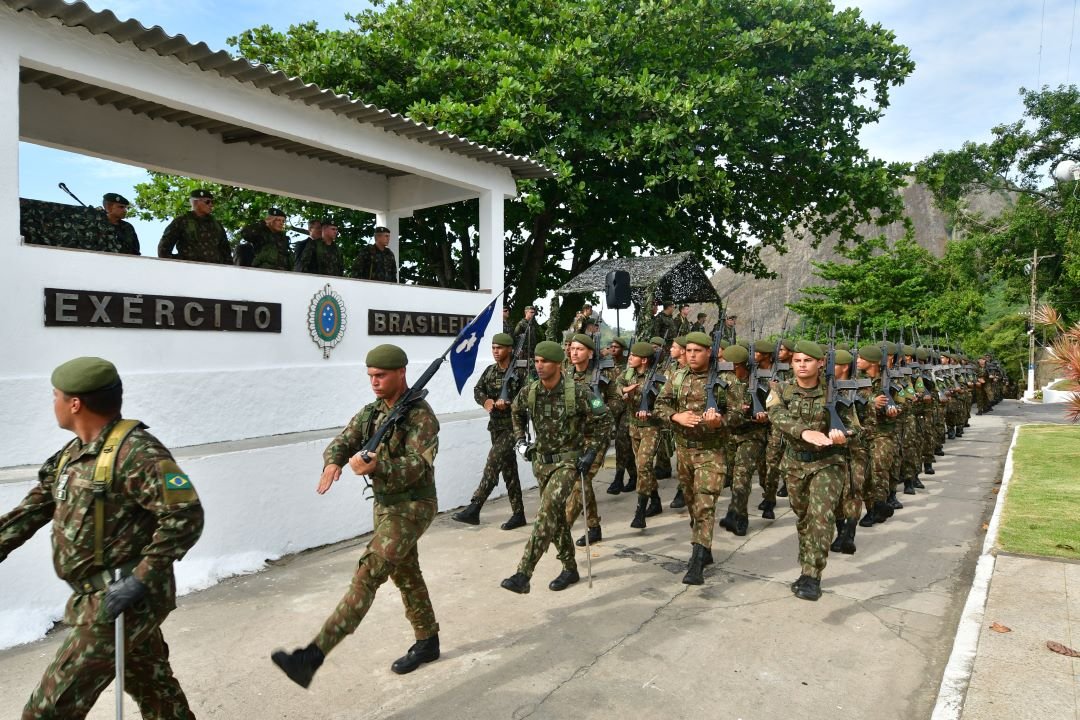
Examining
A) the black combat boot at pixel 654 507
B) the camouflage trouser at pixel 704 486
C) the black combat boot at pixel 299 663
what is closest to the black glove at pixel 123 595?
the black combat boot at pixel 299 663

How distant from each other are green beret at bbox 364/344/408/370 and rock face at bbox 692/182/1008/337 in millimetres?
70527

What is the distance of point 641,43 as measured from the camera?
15.2 metres

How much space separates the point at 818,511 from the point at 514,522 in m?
3.23

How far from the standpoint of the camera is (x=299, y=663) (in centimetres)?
345

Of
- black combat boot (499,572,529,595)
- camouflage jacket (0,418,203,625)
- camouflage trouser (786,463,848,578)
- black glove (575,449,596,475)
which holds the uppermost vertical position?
camouflage jacket (0,418,203,625)

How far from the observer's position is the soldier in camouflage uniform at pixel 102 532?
8.30 ft

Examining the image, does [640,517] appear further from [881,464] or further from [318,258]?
[318,258]

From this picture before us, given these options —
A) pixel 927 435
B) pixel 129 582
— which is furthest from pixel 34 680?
pixel 927 435

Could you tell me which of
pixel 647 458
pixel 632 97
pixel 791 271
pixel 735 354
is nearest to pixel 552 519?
pixel 647 458

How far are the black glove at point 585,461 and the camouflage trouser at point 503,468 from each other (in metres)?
2.13

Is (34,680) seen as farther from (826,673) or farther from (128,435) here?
(826,673)

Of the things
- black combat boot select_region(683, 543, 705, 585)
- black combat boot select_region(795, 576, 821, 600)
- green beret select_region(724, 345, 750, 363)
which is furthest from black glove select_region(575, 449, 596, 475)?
green beret select_region(724, 345, 750, 363)

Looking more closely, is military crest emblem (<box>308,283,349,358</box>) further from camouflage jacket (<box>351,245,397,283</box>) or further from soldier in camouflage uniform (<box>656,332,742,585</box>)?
soldier in camouflage uniform (<box>656,332,742,585</box>)

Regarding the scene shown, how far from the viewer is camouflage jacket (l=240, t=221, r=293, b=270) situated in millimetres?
8727
